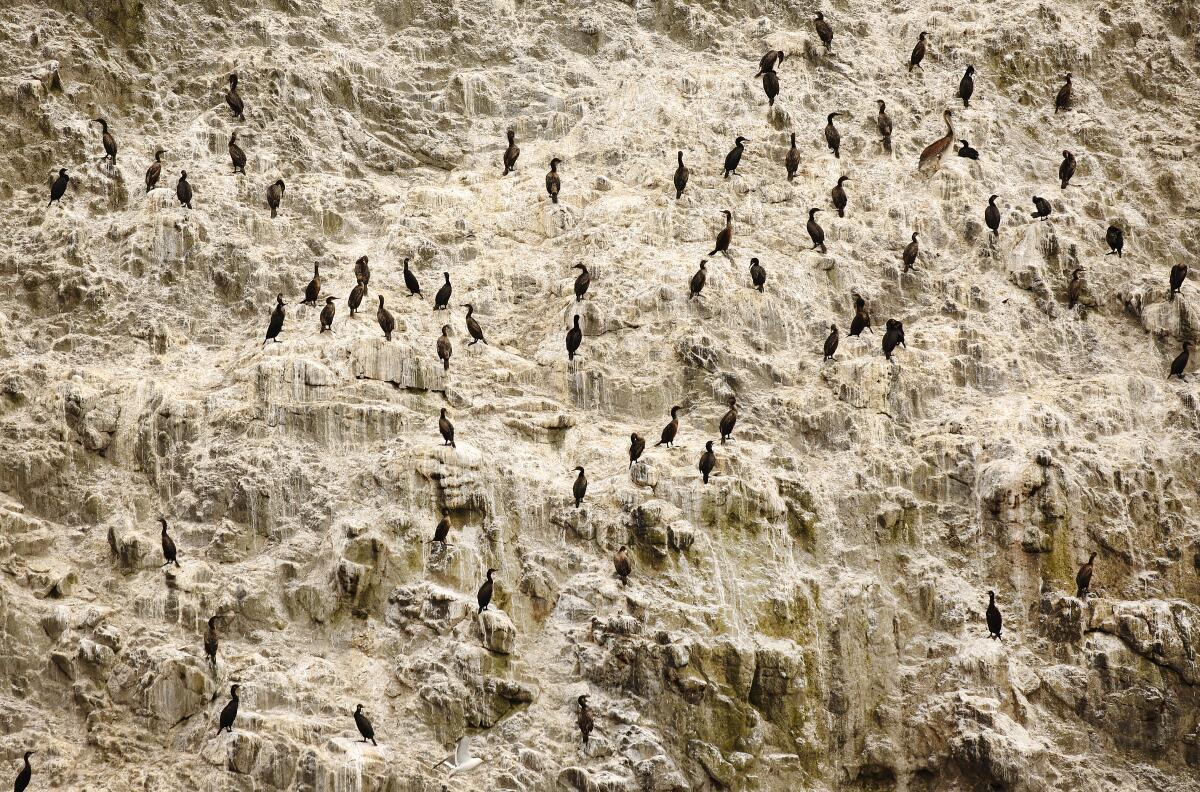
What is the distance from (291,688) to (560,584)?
384 cm

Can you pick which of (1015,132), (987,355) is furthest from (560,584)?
(1015,132)

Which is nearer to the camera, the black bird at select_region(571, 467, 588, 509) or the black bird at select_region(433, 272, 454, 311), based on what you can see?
the black bird at select_region(571, 467, 588, 509)

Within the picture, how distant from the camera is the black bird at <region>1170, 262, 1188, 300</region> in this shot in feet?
82.8

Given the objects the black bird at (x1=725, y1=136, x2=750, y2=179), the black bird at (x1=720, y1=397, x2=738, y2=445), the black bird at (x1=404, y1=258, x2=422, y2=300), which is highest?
the black bird at (x1=725, y1=136, x2=750, y2=179)

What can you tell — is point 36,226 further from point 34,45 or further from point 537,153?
point 537,153

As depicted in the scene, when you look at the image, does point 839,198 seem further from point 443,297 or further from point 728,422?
point 443,297

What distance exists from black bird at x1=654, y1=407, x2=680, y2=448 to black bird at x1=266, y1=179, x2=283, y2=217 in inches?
288

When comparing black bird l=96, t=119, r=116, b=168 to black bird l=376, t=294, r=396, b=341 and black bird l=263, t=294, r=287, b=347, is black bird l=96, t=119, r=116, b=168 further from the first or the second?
black bird l=376, t=294, r=396, b=341

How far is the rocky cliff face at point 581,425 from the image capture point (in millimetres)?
20531

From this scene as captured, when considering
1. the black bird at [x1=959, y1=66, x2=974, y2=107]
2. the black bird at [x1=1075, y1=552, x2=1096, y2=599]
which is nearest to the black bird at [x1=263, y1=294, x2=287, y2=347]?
the black bird at [x1=1075, y1=552, x2=1096, y2=599]

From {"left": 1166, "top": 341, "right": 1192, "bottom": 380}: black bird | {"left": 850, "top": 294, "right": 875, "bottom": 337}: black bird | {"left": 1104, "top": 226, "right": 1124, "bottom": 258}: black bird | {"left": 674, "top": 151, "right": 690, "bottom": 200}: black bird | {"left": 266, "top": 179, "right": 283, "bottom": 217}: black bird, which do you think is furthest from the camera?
{"left": 1104, "top": 226, "right": 1124, "bottom": 258}: black bird

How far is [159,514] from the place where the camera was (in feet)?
71.3

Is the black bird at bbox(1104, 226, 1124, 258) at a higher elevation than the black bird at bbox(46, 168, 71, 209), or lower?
higher

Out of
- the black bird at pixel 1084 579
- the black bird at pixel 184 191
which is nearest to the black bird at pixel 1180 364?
the black bird at pixel 1084 579
